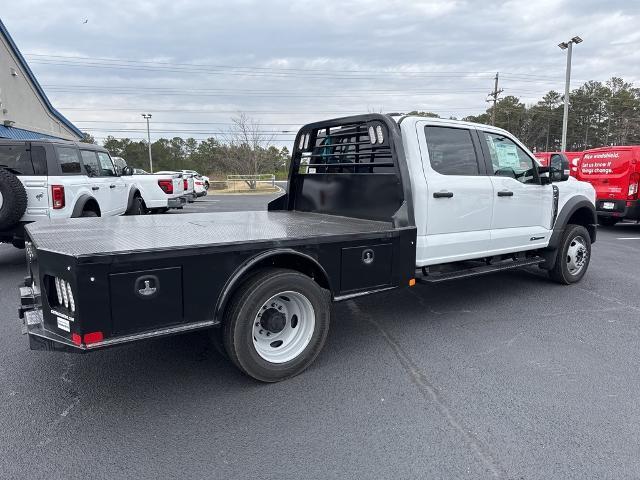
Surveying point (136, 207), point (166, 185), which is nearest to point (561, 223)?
point (136, 207)

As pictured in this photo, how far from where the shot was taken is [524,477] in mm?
2574

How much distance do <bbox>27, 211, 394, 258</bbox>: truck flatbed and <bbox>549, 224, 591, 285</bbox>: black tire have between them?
3127 mm

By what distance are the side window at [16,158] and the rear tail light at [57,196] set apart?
56 cm

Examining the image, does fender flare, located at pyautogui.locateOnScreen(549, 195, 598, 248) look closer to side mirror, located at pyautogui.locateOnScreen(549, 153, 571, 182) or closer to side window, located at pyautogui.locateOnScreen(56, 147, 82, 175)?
side mirror, located at pyautogui.locateOnScreen(549, 153, 571, 182)

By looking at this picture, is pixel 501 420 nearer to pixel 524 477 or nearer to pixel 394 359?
pixel 524 477

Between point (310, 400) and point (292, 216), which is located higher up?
point (292, 216)

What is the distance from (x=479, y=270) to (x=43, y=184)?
6.20 metres

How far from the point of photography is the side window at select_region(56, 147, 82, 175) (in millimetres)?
7594

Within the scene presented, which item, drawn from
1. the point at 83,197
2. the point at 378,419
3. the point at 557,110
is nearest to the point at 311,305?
the point at 378,419

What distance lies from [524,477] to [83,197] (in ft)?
24.6

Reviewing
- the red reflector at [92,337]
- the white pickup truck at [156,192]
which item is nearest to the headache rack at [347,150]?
the red reflector at [92,337]

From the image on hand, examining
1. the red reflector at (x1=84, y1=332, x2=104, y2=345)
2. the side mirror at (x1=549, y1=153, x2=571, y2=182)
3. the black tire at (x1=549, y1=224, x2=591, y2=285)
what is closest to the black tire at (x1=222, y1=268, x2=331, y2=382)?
the red reflector at (x1=84, y1=332, x2=104, y2=345)

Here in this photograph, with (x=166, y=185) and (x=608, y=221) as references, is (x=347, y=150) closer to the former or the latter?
(x=166, y=185)

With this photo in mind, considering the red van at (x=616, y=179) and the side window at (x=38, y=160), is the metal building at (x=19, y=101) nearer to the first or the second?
the side window at (x=38, y=160)
